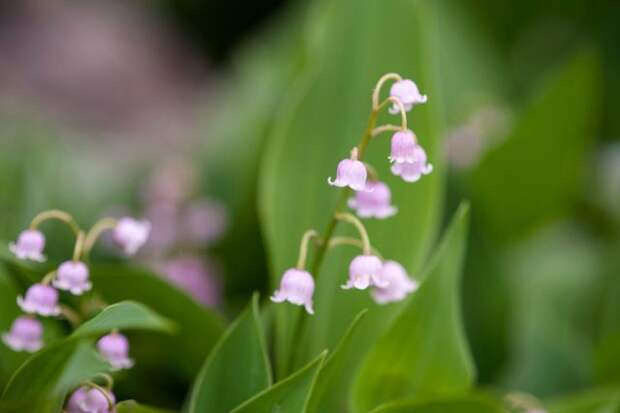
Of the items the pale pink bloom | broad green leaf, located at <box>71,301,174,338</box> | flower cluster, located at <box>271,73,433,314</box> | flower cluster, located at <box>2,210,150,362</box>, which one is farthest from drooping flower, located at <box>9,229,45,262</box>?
the pale pink bloom

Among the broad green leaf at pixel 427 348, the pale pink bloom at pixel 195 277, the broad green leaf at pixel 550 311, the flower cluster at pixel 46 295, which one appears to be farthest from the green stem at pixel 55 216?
the broad green leaf at pixel 550 311

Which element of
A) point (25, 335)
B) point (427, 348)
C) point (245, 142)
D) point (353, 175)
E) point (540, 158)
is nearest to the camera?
point (353, 175)

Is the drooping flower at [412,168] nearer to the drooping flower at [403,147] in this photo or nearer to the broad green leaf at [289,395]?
the drooping flower at [403,147]

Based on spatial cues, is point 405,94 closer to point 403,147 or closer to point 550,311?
point 403,147

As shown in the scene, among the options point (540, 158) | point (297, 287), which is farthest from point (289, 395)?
point (540, 158)

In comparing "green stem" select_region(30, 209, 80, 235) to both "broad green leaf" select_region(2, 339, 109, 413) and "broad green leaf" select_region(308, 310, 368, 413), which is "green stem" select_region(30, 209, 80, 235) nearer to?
"broad green leaf" select_region(2, 339, 109, 413)

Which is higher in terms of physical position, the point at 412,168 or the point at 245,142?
the point at 245,142

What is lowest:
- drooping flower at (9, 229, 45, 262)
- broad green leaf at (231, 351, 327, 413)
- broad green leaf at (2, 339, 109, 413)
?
broad green leaf at (231, 351, 327, 413)

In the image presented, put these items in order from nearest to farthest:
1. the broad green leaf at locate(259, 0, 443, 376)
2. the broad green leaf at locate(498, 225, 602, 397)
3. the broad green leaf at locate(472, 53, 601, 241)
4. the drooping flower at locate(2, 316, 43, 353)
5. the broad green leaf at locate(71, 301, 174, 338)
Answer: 1. the broad green leaf at locate(71, 301, 174, 338)
2. the drooping flower at locate(2, 316, 43, 353)
3. the broad green leaf at locate(259, 0, 443, 376)
4. the broad green leaf at locate(498, 225, 602, 397)
5. the broad green leaf at locate(472, 53, 601, 241)
